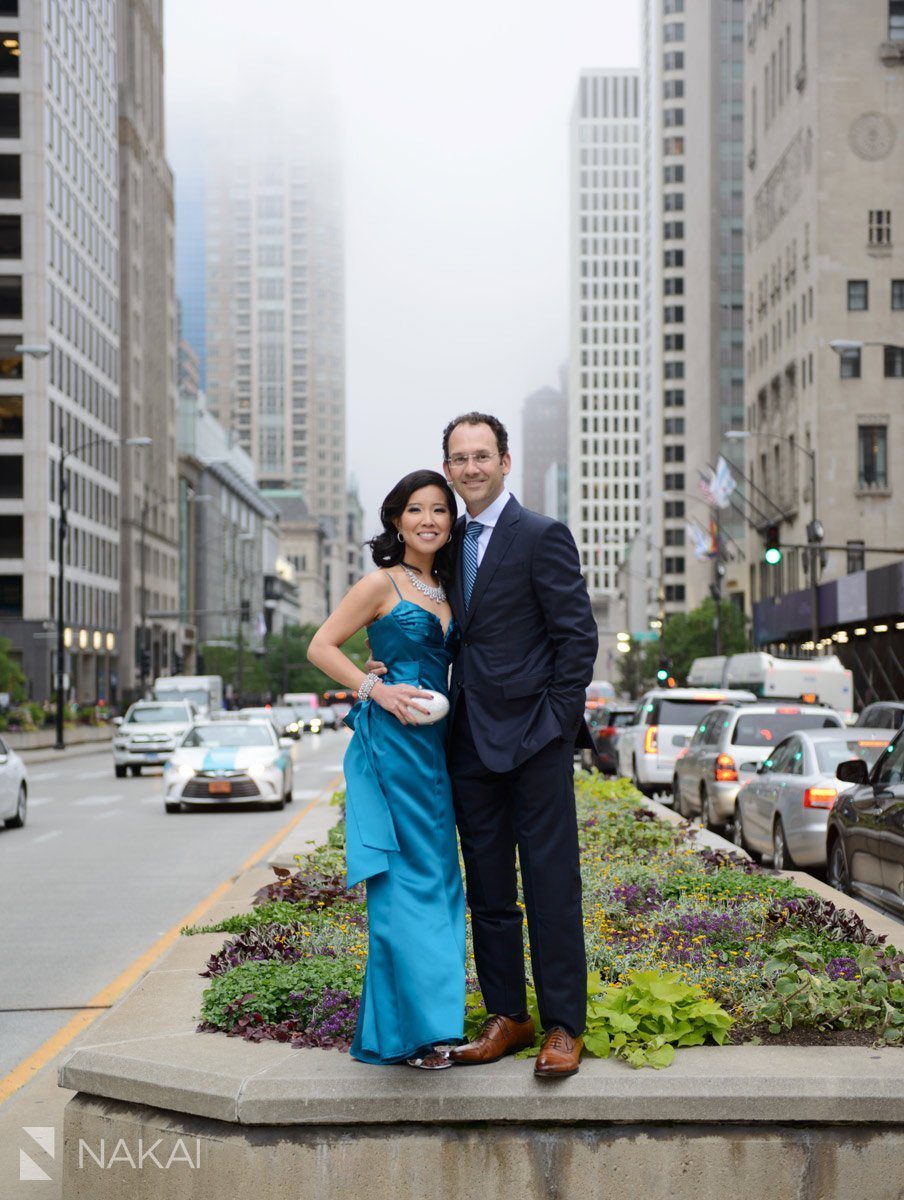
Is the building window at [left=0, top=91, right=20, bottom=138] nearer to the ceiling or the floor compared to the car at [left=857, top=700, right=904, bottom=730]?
nearer to the ceiling

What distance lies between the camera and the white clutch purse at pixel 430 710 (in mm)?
5145

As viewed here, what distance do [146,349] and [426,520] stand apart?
111 m

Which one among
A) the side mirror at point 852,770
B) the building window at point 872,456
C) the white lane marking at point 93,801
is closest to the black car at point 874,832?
the side mirror at point 852,770

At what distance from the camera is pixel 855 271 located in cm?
7294

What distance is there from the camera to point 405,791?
5.22 meters

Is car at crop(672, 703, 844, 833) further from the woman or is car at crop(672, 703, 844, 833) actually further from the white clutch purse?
the white clutch purse

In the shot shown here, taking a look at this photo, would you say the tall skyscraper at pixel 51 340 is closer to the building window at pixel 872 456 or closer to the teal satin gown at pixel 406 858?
the building window at pixel 872 456

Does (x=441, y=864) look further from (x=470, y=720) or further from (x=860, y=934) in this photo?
(x=860, y=934)

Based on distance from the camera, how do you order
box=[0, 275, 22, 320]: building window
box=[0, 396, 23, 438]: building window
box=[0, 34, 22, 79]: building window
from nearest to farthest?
1. box=[0, 396, 23, 438]: building window
2. box=[0, 34, 22, 79]: building window
3. box=[0, 275, 22, 320]: building window

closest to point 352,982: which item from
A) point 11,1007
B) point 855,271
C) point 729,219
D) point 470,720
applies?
point 470,720

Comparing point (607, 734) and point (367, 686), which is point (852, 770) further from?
point (607, 734)

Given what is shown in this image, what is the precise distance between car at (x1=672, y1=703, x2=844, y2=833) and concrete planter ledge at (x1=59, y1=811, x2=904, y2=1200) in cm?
1353

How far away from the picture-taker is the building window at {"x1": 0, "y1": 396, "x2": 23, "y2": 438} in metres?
78.0

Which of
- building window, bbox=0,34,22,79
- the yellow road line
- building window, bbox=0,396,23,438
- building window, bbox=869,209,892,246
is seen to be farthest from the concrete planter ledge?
building window, bbox=0,34,22,79
